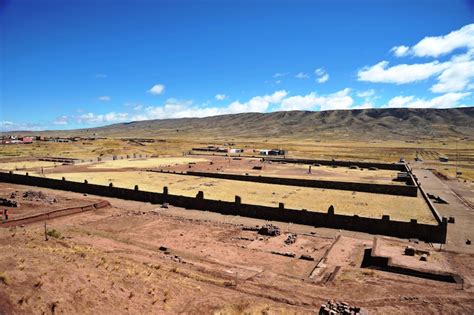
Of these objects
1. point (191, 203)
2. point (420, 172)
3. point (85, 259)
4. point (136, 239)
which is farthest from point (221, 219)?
point (420, 172)

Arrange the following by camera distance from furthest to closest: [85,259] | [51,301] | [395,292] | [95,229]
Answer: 1. [95,229]
2. [85,259]
3. [395,292]
4. [51,301]

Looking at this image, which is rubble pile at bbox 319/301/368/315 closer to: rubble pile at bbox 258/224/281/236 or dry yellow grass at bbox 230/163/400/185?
rubble pile at bbox 258/224/281/236

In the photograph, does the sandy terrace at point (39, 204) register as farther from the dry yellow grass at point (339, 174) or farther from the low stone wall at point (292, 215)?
the dry yellow grass at point (339, 174)

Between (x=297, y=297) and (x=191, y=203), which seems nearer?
(x=297, y=297)

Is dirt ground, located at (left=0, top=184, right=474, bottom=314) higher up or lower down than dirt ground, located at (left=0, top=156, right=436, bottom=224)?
lower down

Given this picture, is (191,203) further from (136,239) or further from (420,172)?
(420,172)

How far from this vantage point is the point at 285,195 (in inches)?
1655

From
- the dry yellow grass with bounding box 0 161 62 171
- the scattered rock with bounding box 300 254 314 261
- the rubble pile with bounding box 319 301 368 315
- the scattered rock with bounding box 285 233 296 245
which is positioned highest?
the dry yellow grass with bounding box 0 161 62 171

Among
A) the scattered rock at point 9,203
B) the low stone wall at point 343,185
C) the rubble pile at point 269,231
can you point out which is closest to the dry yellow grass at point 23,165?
the scattered rock at point 9,203

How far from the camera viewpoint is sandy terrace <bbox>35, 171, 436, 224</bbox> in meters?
35.0

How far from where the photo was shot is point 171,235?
1043 inches

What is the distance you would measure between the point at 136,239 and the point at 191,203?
32.8 ft

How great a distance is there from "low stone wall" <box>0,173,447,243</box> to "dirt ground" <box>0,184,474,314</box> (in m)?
1.62

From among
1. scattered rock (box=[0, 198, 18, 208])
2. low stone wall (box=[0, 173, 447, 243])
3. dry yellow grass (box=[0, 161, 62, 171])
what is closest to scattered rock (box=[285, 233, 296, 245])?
low stone wall (box=[0, 173, 447, 243])
